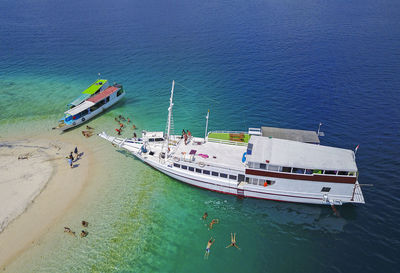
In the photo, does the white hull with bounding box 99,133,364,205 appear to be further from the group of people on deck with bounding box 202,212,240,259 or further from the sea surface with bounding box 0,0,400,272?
the group of people on deck with bounding box 202,212,240,259

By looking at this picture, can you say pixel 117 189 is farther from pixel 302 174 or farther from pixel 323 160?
pixel 323 160

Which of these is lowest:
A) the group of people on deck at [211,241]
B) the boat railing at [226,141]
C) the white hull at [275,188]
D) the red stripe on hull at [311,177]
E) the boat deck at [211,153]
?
the group of people on deck at [211,241]

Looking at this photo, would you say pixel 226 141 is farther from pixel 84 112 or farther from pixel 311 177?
pixel 84 112

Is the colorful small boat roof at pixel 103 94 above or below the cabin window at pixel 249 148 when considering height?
above

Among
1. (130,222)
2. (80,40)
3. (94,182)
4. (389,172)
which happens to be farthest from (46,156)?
(80,40)

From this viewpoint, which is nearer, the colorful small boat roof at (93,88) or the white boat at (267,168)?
the white boat at (267,168)

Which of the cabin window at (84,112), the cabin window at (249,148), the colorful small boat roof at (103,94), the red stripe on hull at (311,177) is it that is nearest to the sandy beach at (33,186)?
the cabin window at (84,112)

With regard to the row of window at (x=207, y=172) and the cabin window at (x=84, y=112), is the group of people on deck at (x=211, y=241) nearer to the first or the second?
the row of window at (x=207, y=172)
